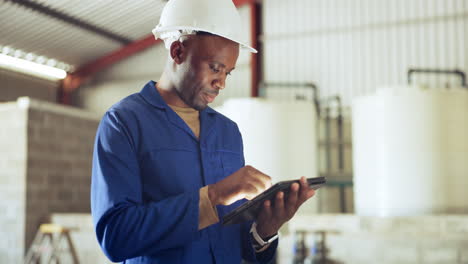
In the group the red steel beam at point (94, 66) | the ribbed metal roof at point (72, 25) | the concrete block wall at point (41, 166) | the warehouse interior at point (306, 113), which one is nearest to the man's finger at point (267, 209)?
the warehouse interior at point (306, 113)

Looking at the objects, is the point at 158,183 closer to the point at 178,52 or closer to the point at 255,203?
the point at 255,203

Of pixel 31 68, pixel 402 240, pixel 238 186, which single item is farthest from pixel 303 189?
pixel 31 68

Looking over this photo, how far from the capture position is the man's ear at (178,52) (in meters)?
1.43

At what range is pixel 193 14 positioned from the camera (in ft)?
4.79

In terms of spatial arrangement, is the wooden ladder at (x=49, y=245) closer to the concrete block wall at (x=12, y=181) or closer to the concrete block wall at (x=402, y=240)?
the concrete block wall at (x=12, y=181)

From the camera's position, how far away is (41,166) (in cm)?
652

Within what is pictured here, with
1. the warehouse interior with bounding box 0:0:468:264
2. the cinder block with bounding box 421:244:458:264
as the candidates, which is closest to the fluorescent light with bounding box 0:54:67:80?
the warehouse interior with bounding box 0:0:468:264

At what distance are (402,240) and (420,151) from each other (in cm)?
95

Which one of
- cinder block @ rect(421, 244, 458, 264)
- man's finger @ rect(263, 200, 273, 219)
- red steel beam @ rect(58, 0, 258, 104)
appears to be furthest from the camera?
red steel beam @ rect(58, 0, 258, 104)

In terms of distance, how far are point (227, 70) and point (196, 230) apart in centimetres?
47

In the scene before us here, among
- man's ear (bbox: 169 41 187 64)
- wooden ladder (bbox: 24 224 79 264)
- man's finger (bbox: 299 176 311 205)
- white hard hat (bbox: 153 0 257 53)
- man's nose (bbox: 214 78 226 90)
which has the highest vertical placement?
white hard hat (bbox: 153 0 257 53)

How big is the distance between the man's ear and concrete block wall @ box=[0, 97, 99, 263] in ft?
17.7

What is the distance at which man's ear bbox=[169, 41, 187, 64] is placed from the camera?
4.68ft

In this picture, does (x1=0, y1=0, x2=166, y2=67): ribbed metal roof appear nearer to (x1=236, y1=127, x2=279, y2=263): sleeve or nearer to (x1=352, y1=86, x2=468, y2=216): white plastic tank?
(x1=352, y1=86, x2=468, y2=216): white plastic tank
